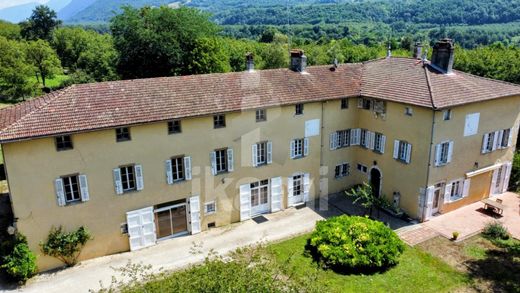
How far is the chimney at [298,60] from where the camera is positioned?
86.8 ft

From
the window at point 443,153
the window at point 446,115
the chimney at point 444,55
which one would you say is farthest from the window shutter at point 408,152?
the chimney at point 444,55

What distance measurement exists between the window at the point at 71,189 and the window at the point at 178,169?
4.88 m

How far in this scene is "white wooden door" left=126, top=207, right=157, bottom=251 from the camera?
20.7m

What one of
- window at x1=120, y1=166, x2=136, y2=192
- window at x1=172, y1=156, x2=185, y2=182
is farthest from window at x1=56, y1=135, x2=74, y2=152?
window at x1=172, y1=156, x2=185, y2=182

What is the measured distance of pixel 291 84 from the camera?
2503cm

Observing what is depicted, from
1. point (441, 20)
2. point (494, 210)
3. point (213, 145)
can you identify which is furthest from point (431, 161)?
point (441, 20)

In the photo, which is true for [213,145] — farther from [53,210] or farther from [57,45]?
[57,45]

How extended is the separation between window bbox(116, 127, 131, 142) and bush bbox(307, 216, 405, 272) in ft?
36.3

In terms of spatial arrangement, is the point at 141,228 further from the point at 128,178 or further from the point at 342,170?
the point at 342,170

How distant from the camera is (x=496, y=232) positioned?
72.7ft

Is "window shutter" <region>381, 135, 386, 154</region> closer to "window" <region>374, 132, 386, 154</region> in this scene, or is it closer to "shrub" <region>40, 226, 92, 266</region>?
"window" <region>374, 132, 386, 154</region>

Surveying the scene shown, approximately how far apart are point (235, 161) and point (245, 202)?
287 centimetres

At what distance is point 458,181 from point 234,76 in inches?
632

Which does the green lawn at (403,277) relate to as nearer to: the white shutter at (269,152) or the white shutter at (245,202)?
the white shutter at (245,202)
